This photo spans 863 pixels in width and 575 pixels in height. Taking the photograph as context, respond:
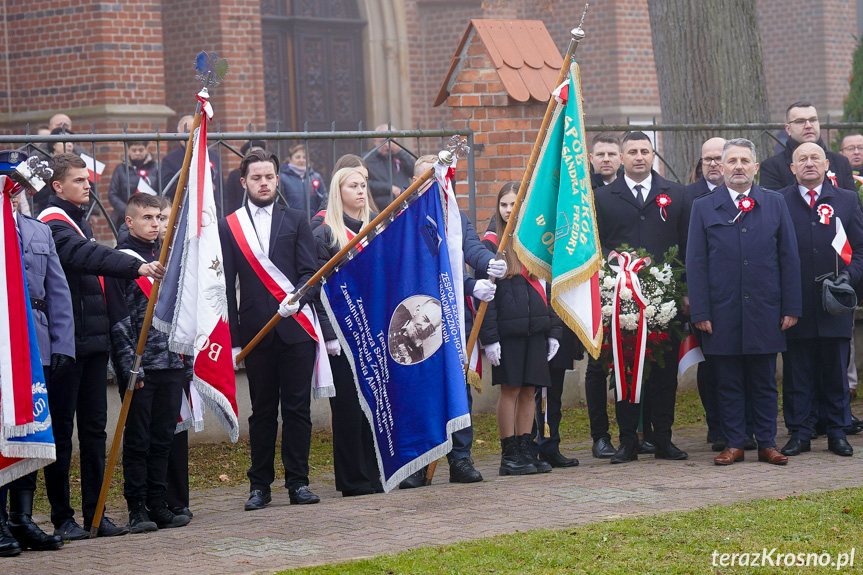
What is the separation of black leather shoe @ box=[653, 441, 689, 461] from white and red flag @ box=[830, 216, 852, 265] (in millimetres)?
1616

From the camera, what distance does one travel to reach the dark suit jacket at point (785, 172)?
354 inches

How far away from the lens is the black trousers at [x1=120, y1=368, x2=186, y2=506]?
6.35 metres

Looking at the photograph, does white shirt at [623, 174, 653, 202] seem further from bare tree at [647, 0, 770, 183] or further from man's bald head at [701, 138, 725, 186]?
bare tree at [647, 0, 770, 183]

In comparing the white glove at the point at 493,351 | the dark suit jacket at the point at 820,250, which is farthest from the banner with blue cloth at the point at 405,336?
the dark suit jacket at the point at 820,250

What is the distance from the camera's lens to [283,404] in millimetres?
6945

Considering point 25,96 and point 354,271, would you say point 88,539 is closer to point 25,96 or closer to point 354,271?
point 354,271

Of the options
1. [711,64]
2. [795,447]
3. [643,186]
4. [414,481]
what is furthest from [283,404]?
[711,64]

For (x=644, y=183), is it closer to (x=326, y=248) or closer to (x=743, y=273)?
(x=743, y=273)

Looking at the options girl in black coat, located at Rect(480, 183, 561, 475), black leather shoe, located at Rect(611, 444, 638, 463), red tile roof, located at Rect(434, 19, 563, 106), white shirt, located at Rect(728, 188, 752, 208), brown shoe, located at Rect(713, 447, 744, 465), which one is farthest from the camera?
red tile roof, located at Rect(434, 19, 563, 106)

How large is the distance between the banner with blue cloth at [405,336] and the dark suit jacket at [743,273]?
5.74ft

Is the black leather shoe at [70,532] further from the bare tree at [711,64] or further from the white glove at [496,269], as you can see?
the bare tree at [711,64]

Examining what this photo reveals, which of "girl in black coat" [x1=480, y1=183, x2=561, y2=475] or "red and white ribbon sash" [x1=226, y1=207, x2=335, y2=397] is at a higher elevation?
"red and white ribbon sash" [x1=226, y1=207, x2=335, y2=397]

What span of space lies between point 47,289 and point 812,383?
4825 mm

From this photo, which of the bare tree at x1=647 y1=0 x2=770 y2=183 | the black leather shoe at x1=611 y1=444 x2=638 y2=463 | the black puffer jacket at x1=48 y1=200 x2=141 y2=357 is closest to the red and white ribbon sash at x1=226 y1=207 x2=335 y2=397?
the black puffer jacket at x1=48 y1=200 x2=141 y2=357
